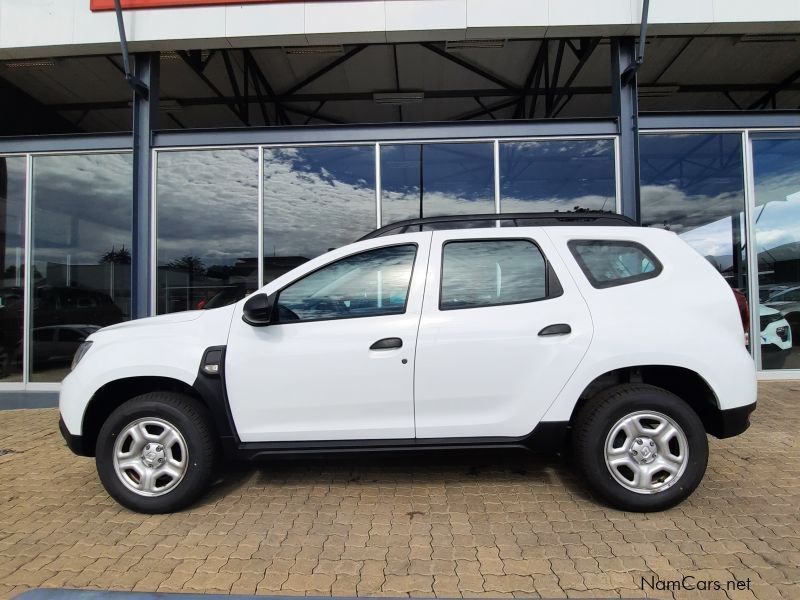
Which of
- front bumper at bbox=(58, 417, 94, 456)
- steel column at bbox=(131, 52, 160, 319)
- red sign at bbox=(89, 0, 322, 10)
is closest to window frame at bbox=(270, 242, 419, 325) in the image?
front bumper at bbox=(58, 417, 94, 456)

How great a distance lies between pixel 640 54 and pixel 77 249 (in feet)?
27.0

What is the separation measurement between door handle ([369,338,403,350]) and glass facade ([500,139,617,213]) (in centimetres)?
460

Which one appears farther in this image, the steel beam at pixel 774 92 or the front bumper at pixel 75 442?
the steel beam at pixel 774 92

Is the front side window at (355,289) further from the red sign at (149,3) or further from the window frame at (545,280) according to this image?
the red sign at (149,3)

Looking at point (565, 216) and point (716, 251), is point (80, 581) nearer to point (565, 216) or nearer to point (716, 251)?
point (565, 216)

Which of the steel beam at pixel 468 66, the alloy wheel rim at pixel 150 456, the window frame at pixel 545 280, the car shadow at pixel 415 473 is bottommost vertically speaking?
the car shadow at pixel 415 473

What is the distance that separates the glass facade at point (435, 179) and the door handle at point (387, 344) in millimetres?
4291

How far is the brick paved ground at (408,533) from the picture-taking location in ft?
8.02

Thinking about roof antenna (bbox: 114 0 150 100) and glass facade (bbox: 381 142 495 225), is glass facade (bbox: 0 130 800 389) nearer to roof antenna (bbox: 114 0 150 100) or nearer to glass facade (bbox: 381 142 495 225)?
glass facade (bbox: 381 142 495 225)

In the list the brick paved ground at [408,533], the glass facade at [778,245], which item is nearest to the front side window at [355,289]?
the brick paved ground at [408,533]

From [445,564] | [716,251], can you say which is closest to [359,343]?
[445,564]

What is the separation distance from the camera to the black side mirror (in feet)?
9.78

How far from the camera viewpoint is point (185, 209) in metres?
7.03

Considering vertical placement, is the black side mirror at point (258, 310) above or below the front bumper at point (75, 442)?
above
